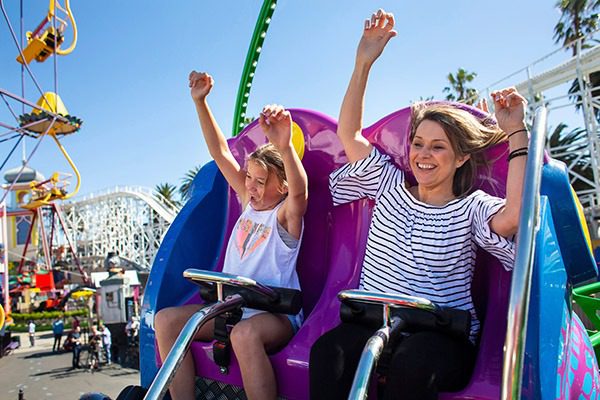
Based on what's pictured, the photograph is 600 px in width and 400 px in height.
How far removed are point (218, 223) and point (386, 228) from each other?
0.99 m

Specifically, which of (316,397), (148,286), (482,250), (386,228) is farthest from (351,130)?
(148,286)

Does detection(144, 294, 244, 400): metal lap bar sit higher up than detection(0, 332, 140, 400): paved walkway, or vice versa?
detection(144, 294, 244, 400): metal lap bar

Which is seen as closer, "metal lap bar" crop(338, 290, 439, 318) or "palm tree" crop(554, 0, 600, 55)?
"metal lap bar" crop(338, 290, 439, 318)

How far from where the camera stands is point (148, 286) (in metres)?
2.03

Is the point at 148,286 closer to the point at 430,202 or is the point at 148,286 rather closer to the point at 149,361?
the point at 149,361

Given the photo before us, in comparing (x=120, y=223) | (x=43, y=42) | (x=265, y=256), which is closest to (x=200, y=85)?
(x=265, y=256)

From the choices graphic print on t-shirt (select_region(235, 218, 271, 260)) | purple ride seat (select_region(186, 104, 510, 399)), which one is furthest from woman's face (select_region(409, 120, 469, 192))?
graphic print on t-shirt (select_region(235, 218, 271, 260))

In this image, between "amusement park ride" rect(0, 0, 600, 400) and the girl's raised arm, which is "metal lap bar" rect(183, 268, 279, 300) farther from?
the girl's raised arm

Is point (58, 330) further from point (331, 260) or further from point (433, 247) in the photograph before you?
point (433, 247)

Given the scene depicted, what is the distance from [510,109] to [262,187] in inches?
35.1

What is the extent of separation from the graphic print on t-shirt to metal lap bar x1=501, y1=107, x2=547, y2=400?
3.42 ft

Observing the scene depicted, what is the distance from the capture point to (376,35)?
153 centimetres

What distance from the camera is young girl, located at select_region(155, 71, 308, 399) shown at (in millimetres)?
1483

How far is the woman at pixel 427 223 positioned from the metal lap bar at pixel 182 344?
303mm
